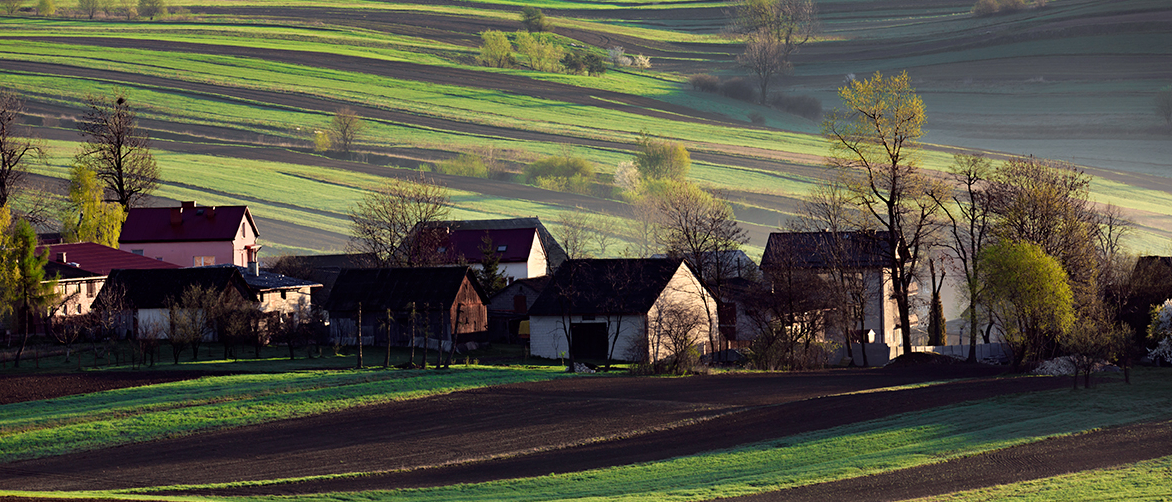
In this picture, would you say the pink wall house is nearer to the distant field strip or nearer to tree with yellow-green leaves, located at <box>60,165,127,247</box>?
tree with yellow-green leaves, located at <box>60,165,127,247</box>

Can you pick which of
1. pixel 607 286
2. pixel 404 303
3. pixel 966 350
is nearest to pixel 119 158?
pixel 404 303

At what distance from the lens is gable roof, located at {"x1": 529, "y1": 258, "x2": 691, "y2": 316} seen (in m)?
67.2

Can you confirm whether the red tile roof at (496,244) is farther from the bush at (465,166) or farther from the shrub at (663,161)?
the shrub at (663,161)

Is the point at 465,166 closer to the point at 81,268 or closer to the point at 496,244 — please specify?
the point at 496,244

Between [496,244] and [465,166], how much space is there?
69377 mm

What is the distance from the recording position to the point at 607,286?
226 feet

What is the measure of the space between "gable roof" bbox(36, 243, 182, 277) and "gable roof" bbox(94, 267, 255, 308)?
297 inches

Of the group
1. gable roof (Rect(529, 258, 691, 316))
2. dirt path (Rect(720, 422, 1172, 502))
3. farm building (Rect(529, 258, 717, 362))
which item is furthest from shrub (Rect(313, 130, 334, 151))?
dirt path (Rect(720, 422, 1172, 502))

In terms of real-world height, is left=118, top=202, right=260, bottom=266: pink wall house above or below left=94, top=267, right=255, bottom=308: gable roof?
above

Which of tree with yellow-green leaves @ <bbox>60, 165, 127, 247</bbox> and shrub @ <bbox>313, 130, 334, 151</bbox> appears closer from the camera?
tree with yellow-green leaves @ <bbox>60, 165, 127, 247</bbox>

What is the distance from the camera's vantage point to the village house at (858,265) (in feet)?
230

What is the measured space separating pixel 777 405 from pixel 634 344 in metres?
24.0

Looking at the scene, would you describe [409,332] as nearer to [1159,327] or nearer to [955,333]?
[1159,327]

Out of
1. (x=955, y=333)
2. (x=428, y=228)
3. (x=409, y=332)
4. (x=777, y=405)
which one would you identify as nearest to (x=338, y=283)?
(x=409, y=332)
